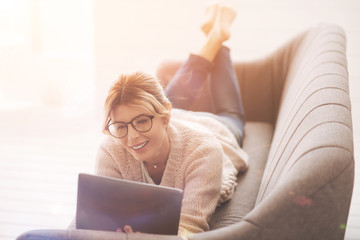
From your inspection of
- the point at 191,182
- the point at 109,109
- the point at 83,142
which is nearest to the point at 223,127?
the point at 191,182

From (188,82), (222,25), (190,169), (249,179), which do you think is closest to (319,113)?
(190,169)

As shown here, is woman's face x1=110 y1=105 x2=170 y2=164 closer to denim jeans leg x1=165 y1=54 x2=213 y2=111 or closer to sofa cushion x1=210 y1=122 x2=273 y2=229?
sofa cushion x1=210 y1=122 x2=273 y2=229

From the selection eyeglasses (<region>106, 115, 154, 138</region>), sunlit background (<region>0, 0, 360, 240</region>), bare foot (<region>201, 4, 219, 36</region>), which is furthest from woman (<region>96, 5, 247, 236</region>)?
sunlit background (<region>0, 0, 360, 240</region>)

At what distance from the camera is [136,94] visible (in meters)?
1.23

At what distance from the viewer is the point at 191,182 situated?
131cm

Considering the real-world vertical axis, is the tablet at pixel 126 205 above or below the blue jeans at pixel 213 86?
below

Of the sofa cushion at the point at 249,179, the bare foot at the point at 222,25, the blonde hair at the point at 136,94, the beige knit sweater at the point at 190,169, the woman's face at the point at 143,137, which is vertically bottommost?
the sofa cushion at the point at 249,179

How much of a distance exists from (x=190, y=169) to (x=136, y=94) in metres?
0.31

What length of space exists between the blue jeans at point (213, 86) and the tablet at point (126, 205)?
122 cm

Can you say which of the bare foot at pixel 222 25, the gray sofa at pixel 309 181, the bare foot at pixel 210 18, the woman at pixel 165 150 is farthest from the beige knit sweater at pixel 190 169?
the bare foot at pixel 210 18

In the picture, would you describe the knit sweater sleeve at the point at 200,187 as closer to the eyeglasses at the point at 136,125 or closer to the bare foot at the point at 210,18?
the eyeglasses at the point at 136,125

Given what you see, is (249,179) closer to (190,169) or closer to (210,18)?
(190,169)

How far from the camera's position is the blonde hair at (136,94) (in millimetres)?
1221

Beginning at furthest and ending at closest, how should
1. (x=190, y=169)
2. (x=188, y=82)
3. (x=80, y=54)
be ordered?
(x=80, y=54), (x=188, y=82), (x=190, y=169)
